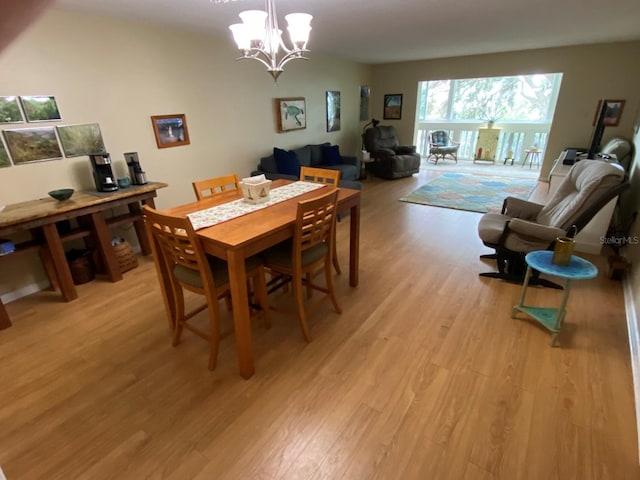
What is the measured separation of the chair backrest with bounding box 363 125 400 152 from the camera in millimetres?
6652

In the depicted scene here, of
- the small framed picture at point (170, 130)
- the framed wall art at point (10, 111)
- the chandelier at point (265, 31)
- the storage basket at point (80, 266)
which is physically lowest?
the storage basket at point (80, 266)

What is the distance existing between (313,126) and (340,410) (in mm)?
4912

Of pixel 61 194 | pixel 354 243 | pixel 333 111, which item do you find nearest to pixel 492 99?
pixel 333 111

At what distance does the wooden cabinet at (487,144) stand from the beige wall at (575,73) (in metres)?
2.03

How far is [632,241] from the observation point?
2.87 m

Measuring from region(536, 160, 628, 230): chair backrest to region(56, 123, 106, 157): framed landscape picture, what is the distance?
403 cm

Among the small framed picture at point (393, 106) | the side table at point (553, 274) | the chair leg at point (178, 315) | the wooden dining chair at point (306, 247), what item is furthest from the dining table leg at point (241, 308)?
the small framed picture at point (393, 106)

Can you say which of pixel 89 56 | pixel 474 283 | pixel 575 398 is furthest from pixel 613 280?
pixel 89 56

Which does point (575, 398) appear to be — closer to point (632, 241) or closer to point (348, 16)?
point (632, 241)

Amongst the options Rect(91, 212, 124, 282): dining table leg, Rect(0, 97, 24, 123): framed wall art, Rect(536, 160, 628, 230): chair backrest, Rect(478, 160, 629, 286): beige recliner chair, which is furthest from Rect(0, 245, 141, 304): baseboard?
Rect(536, 160, 628, 230): chair backrest

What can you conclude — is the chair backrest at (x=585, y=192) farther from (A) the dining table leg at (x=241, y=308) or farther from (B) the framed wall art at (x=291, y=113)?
(B) the framed wall art at (x=291, y=113)

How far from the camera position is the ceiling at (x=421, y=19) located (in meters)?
2.76

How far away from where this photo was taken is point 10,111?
8.22ft

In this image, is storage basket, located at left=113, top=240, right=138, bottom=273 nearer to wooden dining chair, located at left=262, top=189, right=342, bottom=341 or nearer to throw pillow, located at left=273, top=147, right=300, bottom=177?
wooden dining chair, located at left=262, top=189, right=342, bottom=341
